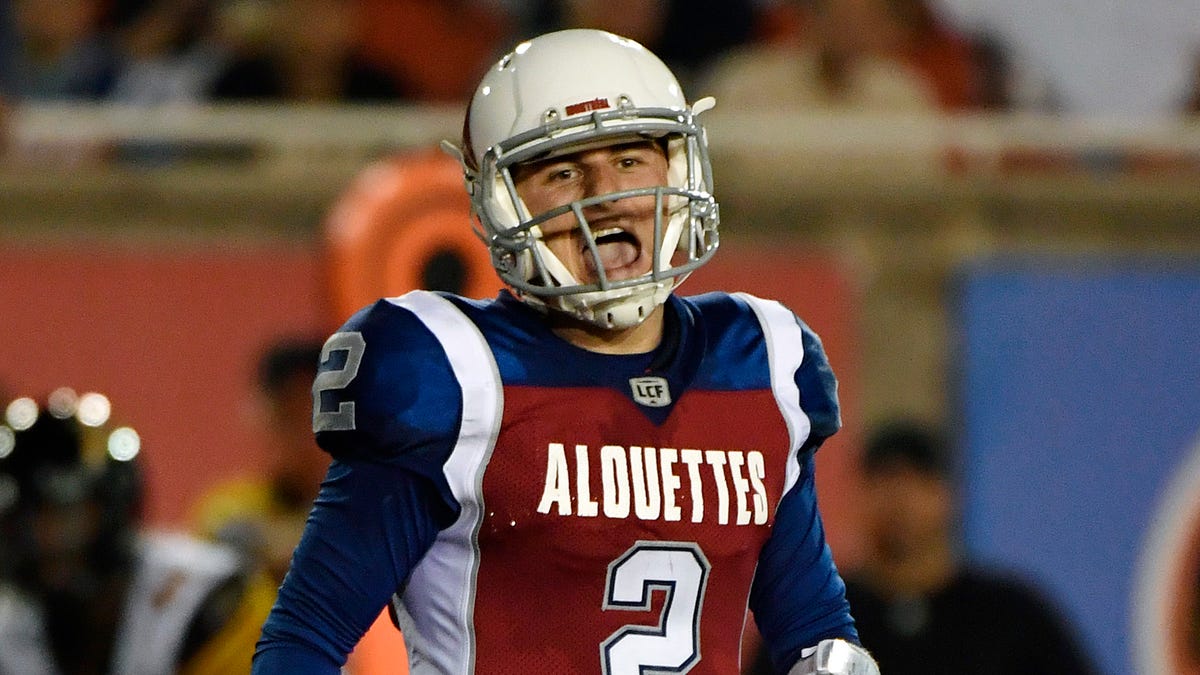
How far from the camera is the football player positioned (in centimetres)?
168

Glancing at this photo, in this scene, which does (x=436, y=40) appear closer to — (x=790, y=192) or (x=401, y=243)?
(x=790, y=192)

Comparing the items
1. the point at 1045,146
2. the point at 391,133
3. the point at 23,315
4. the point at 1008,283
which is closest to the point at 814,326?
the point at 1008,283

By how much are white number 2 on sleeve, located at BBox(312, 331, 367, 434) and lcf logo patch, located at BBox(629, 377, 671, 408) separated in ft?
0.83

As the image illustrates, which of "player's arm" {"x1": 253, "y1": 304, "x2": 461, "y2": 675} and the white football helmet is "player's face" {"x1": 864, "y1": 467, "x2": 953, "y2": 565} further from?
"player's arm" {"x1": 253, "y1": 304, "x2": 461, "y2": 675}

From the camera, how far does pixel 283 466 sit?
3873 mm

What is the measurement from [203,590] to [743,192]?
6.62ft

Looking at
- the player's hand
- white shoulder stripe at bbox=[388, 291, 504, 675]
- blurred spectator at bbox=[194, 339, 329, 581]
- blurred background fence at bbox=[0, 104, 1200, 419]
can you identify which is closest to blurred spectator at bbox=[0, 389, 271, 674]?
blurred spectator at bbox=[194, 339, 329, 581]

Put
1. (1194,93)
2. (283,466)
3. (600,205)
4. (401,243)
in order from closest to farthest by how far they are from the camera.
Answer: (600,205)
(401,243)
(283,466)
(1194,93)

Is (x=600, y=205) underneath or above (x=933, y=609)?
above

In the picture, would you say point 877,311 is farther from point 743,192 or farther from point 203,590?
point 203,590

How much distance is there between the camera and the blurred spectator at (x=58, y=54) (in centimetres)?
485

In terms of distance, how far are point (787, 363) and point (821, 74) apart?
3057 millimetres

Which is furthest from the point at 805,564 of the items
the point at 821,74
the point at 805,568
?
the point at 821,74

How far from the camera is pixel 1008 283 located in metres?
4.42
